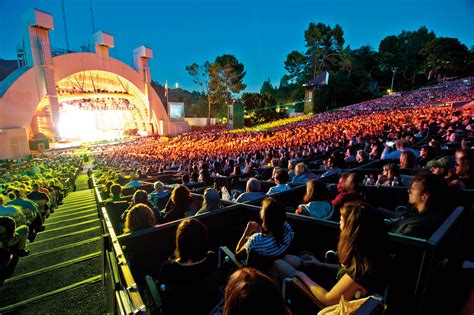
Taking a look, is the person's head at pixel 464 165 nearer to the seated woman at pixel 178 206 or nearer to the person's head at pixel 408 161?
the person's head at pixel 408 161

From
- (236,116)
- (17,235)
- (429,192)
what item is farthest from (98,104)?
(429,192)

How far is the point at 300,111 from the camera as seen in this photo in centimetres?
5212

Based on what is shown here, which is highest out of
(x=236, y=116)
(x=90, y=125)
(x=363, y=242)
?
(x=236, y=116)

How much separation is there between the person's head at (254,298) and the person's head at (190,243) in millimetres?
1153

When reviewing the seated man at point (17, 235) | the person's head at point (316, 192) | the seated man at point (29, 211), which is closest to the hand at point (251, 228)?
the person's head at point (316, 192)

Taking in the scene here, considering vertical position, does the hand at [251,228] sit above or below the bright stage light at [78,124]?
below

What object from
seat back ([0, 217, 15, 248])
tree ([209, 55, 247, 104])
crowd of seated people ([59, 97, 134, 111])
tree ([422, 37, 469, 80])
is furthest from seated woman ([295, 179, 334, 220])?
tree ([422, 37, 469, 80])

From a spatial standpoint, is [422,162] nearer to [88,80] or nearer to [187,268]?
[187,268]

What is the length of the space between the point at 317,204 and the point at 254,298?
2308 millimetres

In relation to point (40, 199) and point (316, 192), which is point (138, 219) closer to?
point (316, 192)

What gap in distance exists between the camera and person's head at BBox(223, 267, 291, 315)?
103 cm

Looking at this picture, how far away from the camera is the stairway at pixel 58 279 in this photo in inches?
118

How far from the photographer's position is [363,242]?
171cm

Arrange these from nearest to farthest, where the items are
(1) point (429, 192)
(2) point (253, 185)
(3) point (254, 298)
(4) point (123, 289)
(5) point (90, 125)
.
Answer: (3) point (254, 298) → (4) point (123, 289) → (1) point (429, 192) → (2) point (253, 185) → (5) point (90, 125)
